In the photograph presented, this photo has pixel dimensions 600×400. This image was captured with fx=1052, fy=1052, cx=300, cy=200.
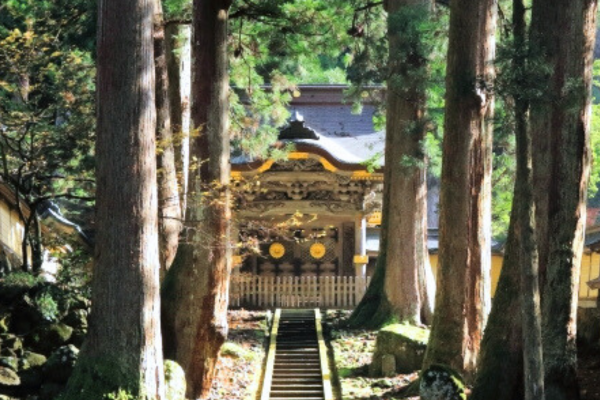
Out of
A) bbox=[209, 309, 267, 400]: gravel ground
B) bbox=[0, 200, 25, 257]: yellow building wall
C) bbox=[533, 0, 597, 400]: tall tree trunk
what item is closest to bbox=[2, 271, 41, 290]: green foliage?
bbox=[209, 309, 267, 400]: gravel ground

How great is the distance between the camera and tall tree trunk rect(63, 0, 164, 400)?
1179 cm

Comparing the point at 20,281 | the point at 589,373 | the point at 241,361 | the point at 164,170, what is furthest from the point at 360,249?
the point at 589,373

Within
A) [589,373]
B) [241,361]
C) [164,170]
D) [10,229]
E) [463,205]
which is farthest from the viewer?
[10,229]

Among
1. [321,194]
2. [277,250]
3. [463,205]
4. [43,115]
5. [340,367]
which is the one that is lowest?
[340,367]

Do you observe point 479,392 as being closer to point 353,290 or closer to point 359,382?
point 359,382

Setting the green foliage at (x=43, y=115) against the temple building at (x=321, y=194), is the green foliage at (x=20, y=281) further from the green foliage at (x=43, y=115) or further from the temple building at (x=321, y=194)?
the temple building at (x=321, y=194)

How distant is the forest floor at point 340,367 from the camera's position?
1354cm

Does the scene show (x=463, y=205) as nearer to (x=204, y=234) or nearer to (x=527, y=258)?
(x=204, y=234)

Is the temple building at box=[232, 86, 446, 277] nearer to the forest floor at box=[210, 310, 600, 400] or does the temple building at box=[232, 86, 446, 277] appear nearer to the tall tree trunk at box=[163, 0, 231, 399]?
the forest floor at box=[210, 310, 600, 400]

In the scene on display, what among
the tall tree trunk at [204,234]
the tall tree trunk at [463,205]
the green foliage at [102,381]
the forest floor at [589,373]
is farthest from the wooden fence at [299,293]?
the green foliage at [102,381]

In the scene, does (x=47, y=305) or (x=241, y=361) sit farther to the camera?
(x=241, y=361)

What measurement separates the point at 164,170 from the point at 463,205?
4.96 metres

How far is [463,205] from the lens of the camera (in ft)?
49.9

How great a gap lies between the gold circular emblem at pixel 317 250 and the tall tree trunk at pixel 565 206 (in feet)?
65.2
